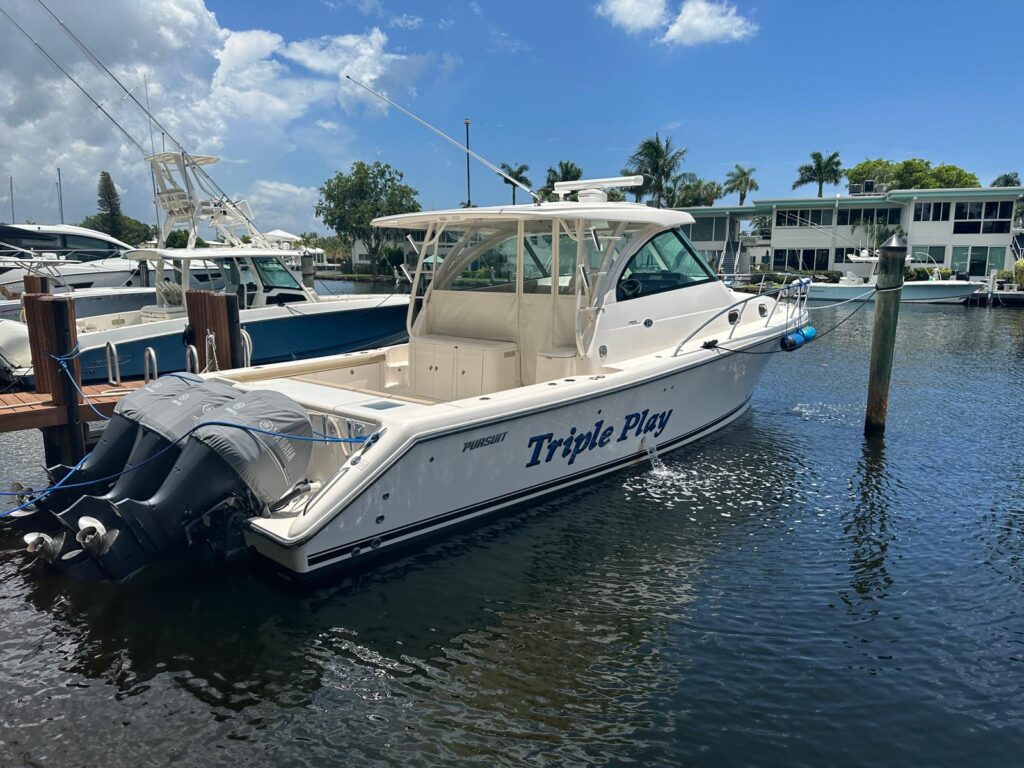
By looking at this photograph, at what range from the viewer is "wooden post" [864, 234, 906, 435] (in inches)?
362

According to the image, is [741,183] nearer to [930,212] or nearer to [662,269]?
[930,212]

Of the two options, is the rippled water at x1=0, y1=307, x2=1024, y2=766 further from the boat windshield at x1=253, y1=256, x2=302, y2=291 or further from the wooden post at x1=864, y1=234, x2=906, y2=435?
the boat windshield at x1=253, y1=256, x2=302, y2=291

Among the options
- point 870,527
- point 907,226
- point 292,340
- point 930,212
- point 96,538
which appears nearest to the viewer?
point 96,538

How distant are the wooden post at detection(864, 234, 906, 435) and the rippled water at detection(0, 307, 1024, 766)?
2128 mm

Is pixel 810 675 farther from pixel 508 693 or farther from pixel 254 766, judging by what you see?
pixel 254 766

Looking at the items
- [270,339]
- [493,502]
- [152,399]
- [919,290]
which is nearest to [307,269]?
[270,339]

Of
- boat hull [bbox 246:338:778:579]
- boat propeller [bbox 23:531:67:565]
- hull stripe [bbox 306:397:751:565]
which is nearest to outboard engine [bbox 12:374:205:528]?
boat propeller [bbox 23:531:67:565]

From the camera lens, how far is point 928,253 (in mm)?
39781

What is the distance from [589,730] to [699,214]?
141ft

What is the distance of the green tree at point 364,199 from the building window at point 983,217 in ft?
112

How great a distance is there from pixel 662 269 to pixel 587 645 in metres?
4.99

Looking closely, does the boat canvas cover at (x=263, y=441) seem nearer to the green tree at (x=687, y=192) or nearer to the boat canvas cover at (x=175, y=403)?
the boat canvas cover at (x=175, y=403)

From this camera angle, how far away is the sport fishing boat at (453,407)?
5.05 m

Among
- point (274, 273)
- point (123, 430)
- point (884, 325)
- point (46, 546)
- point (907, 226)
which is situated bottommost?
point (46, 546)
